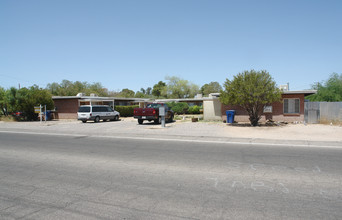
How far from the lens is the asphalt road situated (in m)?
3.89

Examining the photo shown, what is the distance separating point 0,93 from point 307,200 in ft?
116

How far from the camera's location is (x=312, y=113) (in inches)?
752

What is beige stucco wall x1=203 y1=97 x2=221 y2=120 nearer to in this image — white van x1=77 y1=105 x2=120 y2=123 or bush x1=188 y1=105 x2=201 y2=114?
white van x1=77 y1=105 x2=120 y2=123

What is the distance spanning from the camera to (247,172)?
6137 millimetres

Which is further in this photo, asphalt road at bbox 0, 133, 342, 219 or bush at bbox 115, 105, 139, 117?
bush at bbox 115, 105, 139, 117

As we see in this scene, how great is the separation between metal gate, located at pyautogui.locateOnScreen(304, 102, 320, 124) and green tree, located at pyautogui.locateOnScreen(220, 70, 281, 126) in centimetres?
430

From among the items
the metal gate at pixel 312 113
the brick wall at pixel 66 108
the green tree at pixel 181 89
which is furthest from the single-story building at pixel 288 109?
the green tree at pixel 181 89

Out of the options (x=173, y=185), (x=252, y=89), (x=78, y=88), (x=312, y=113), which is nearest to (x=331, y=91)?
(x=312, y=113)

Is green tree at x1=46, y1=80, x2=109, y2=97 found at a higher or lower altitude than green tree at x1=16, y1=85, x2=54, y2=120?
higher

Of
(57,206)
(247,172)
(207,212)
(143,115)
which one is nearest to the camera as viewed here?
(207,212)

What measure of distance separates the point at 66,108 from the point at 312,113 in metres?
27.3

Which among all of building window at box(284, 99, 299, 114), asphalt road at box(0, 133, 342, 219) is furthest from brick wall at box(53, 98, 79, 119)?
building window at box(284, 99, 299, 114)

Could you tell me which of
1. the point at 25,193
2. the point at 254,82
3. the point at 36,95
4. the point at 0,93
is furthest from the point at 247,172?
the point at 0,93

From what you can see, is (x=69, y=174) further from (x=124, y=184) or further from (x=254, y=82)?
(x=254, y=82)
